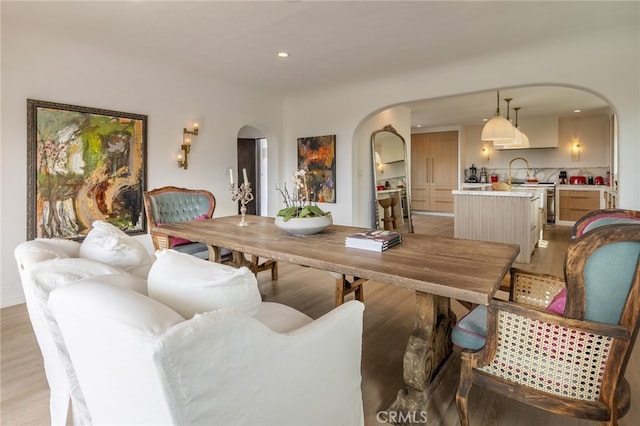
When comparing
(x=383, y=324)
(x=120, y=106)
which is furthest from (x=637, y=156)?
(x=120, y=106)

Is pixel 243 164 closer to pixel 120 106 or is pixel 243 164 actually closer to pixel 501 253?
pixel 120 106

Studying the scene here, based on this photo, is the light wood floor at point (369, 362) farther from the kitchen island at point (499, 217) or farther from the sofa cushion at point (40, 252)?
the kitchen island at point (499, 217)

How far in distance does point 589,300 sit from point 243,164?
6735 mm

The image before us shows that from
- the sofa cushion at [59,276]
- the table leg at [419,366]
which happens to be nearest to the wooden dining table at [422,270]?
the table leg at [419,366]

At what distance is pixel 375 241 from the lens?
208 cm

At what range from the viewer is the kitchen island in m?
4.77

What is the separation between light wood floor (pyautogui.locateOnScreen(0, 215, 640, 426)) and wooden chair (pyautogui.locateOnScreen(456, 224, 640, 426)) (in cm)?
47

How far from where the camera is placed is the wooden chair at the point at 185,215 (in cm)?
338

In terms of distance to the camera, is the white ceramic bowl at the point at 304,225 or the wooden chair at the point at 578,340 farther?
the white ceramic bowl at the point at 304,225

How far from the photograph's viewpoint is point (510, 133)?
5051 mm

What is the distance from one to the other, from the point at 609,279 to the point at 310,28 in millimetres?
3080

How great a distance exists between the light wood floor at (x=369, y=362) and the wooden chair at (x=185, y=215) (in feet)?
1.23

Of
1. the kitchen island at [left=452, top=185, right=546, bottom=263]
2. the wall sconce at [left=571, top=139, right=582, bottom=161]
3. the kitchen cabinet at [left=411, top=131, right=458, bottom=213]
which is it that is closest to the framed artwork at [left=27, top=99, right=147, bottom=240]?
the kitchen island at [left=452, top=185, right=546, bottom=263]

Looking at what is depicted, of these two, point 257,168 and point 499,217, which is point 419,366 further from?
point 257,168
